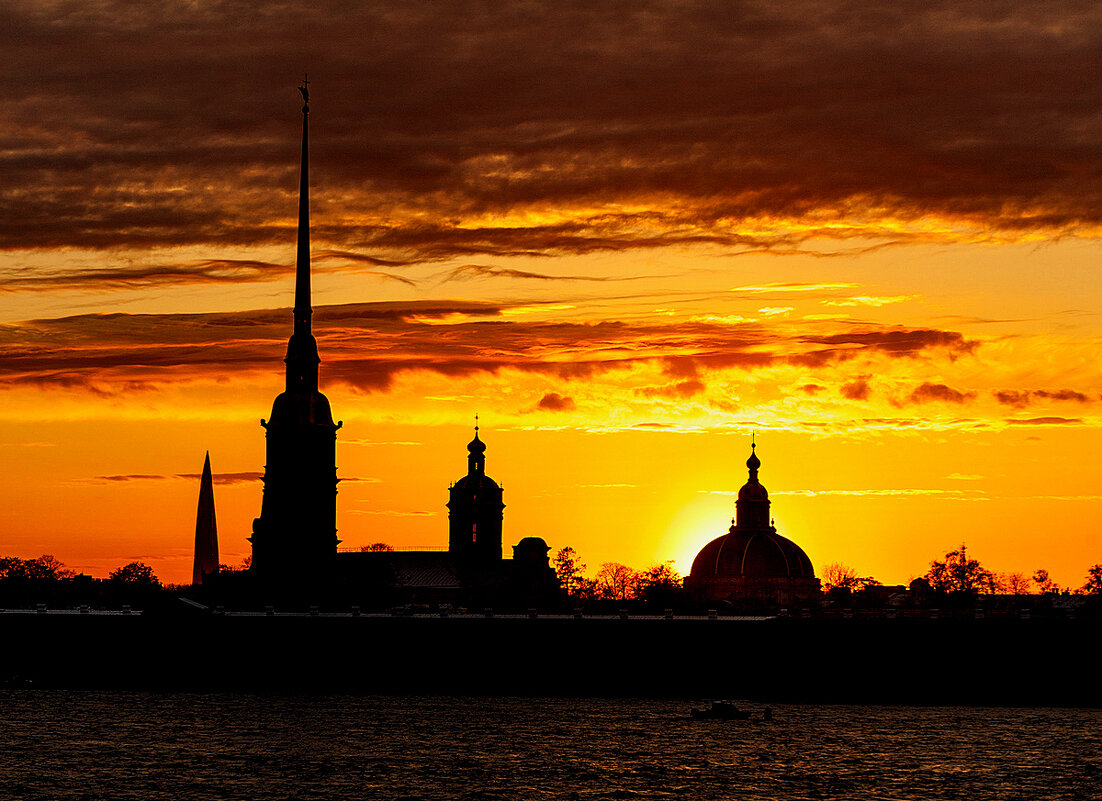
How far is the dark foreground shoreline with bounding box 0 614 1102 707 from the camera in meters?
142

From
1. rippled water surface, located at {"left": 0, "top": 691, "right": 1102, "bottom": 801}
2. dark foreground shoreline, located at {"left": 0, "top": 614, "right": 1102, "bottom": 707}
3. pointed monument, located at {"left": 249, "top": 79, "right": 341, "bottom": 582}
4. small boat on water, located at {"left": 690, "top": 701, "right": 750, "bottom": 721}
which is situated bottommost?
rippled water surface, located at {"left": 0, "top": 691, "right": 1102, "bottom": 801}

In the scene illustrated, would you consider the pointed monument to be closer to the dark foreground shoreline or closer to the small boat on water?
the dark foreground shoreline

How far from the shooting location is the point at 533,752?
101812 millimetres

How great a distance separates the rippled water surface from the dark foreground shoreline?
10.2 metres

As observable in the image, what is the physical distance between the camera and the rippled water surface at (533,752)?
8944 centimetres

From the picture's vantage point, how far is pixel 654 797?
8738 cm

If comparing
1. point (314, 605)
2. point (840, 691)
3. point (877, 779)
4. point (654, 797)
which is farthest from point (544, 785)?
point (314, 605)

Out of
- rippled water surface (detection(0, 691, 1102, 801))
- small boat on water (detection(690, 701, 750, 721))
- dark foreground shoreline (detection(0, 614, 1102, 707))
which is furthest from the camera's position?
dark foreground shoreline (detection(0, 614, 1102, 707))

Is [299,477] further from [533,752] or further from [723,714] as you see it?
[533,752]

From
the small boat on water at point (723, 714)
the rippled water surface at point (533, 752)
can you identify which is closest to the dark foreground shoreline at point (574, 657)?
the rippled water surface at point (533, 752)

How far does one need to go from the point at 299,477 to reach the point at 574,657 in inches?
2062

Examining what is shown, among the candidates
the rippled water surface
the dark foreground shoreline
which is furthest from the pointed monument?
the rippled water surface

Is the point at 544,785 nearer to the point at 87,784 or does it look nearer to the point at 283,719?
the point at 87,784

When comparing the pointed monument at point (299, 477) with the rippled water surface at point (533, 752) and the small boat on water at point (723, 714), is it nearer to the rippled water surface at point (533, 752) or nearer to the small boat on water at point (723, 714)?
the rippled water surface at point (533, 752)
